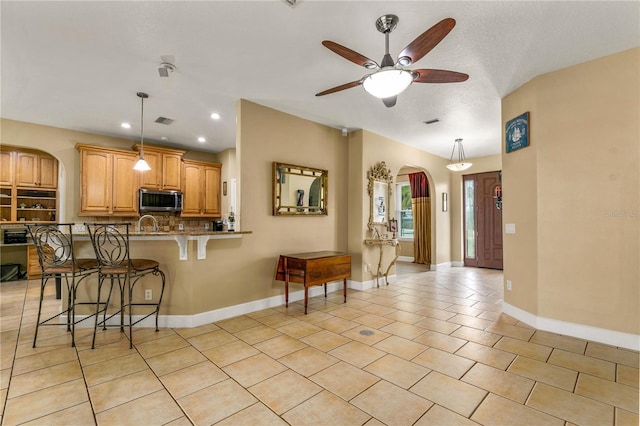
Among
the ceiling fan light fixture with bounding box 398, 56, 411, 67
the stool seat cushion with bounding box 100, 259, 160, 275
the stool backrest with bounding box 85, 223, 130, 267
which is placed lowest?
the stool seat cushion with bounding box 100, 259, 160, 275

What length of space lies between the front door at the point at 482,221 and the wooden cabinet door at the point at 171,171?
265 inches

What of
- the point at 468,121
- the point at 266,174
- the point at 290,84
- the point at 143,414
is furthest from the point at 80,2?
the point at 468,121

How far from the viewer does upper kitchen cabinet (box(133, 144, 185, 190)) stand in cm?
560

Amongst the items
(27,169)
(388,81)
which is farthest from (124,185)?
(388,81)

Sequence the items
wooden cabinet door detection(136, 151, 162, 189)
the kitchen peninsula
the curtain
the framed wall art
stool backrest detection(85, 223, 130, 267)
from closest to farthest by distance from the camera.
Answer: stool backrest detection(85, 223, 130, 267)
the kitchen peninsula
the framed wall art
wooden cabinet door detection(136, 151, 162, 189)
the curtain

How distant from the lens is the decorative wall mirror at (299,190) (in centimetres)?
418

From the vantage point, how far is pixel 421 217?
25.7ft

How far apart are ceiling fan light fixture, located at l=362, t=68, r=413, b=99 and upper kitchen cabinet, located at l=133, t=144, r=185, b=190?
15.9 feet

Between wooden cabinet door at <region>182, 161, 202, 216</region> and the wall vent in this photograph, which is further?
wooden cabinet door at <region>182, 161, 202, 216</region>

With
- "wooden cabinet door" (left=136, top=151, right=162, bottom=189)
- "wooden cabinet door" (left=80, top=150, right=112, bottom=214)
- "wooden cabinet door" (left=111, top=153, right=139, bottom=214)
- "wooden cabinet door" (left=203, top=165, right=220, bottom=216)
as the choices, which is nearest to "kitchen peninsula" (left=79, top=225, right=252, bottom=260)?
"wooden cabinet door" (left=80, top=150, right=112, bottom=214)

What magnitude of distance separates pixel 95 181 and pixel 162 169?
1082 millimetres

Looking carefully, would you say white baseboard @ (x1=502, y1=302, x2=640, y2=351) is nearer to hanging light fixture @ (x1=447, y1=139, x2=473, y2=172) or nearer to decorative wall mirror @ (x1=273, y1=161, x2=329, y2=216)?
decorative wall mirror @ (x1=273, y1=161, x2=329, y2=216)

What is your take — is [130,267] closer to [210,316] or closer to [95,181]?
[210,316]

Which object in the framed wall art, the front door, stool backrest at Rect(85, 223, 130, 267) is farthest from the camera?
the front door
